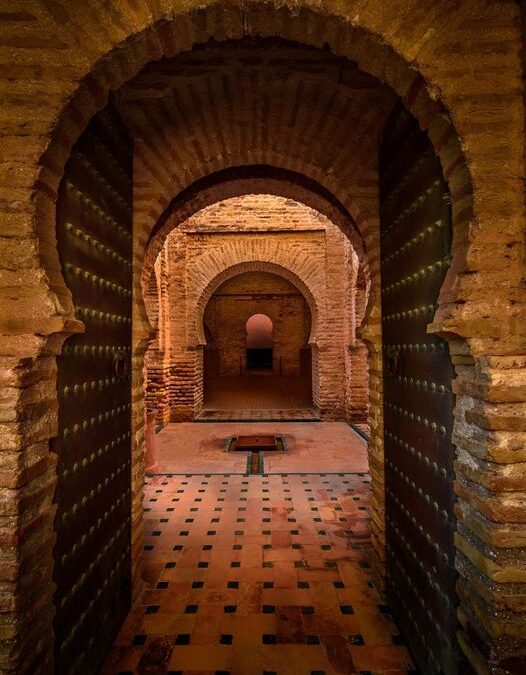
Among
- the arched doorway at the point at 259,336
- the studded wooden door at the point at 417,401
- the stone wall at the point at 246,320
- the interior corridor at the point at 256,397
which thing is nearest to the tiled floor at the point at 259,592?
the studded wooden door at the point at 417,401

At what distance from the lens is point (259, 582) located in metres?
3.35

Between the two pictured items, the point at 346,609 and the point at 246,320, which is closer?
the point at 346,609

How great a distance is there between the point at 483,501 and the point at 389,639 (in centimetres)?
167

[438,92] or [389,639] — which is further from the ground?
[438,92]

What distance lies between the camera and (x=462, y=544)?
1914 mm

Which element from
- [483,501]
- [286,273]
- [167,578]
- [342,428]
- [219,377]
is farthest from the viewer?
[219,377]

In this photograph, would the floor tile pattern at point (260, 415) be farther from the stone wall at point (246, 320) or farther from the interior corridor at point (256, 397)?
the stone wall at point (246, 320)

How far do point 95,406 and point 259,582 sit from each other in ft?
7.01

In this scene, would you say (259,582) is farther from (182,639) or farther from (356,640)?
(356,640)

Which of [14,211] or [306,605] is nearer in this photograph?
[14,211]

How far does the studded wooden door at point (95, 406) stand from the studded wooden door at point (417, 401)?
6.67 ft

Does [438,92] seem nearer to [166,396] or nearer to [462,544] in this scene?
[462,544]

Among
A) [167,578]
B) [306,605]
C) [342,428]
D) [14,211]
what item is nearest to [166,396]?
[342,428]

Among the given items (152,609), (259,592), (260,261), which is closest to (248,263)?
(260,261)
